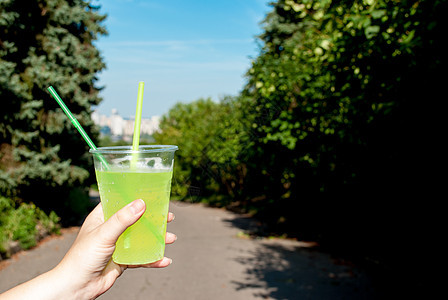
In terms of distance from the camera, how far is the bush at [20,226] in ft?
23.5

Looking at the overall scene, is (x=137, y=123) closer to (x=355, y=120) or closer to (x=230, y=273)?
(x=355, y=120)

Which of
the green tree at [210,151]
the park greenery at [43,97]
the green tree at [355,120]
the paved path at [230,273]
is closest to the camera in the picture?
the green tree at [355,120]

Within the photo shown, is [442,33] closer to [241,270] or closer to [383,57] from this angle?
[383,57]

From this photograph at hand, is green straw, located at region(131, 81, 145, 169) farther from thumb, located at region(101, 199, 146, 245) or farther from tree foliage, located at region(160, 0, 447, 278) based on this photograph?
tree foliage, located at region(160, 0, 447, 278)

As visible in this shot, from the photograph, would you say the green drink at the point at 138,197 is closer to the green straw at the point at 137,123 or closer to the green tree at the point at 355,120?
the green straw at the point at 137,123

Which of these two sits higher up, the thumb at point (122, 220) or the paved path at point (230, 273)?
the thumb at point (122, 220)

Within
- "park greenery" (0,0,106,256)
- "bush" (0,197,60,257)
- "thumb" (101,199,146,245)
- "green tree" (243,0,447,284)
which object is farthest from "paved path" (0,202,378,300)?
"thumb" (101,199,146,245)

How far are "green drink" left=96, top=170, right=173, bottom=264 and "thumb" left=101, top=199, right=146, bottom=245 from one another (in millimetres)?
71

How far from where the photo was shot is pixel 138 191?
59.3 inches

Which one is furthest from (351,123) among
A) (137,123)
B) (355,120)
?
(137,123)

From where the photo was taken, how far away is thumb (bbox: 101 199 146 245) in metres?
1.43

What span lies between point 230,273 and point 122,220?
567 cm

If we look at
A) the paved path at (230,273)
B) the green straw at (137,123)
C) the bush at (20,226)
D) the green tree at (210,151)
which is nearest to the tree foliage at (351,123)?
the green tree at (210,151)

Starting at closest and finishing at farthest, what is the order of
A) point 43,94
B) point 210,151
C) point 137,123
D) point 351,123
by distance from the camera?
point 137,123
point 351,123
point 43,94
point 210,151
